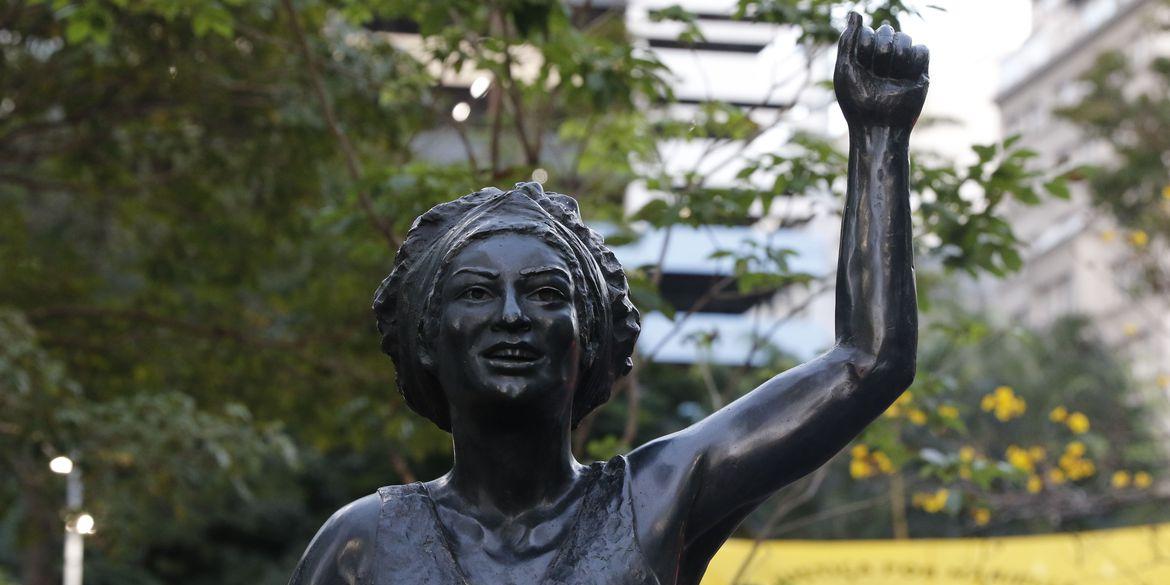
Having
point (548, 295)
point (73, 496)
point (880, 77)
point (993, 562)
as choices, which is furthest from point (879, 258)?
point (993, 562)

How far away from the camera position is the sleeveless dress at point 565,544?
8.17ft

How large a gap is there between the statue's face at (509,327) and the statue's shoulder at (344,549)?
234 mm

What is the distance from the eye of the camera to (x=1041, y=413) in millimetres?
26281

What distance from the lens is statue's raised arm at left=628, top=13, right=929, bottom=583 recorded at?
8.47 ft

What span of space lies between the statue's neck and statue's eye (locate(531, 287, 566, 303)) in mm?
194

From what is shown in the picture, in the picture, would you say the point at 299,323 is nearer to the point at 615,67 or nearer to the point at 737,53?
the point at 615,67

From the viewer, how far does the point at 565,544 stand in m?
2.55

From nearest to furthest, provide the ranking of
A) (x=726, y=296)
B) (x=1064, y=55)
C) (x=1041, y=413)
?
(x=726, y=296) → (x=1041, y=413) → (x=1064, y=55)

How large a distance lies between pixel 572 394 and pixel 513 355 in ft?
0.46

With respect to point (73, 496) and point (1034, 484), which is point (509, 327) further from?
point (1034, 484)

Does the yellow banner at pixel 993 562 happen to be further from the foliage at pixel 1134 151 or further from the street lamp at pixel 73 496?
the street lamp at pixel 73 496

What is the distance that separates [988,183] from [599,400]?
4.35 meters

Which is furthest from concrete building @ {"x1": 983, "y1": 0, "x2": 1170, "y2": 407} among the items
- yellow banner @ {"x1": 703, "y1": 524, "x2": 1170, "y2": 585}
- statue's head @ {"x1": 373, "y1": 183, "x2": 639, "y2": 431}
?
statue's head @ {"x1": 373, "y1": 183, "x2": 639, "y2": 431}

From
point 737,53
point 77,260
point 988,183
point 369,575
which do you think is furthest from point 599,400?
point 737,53
